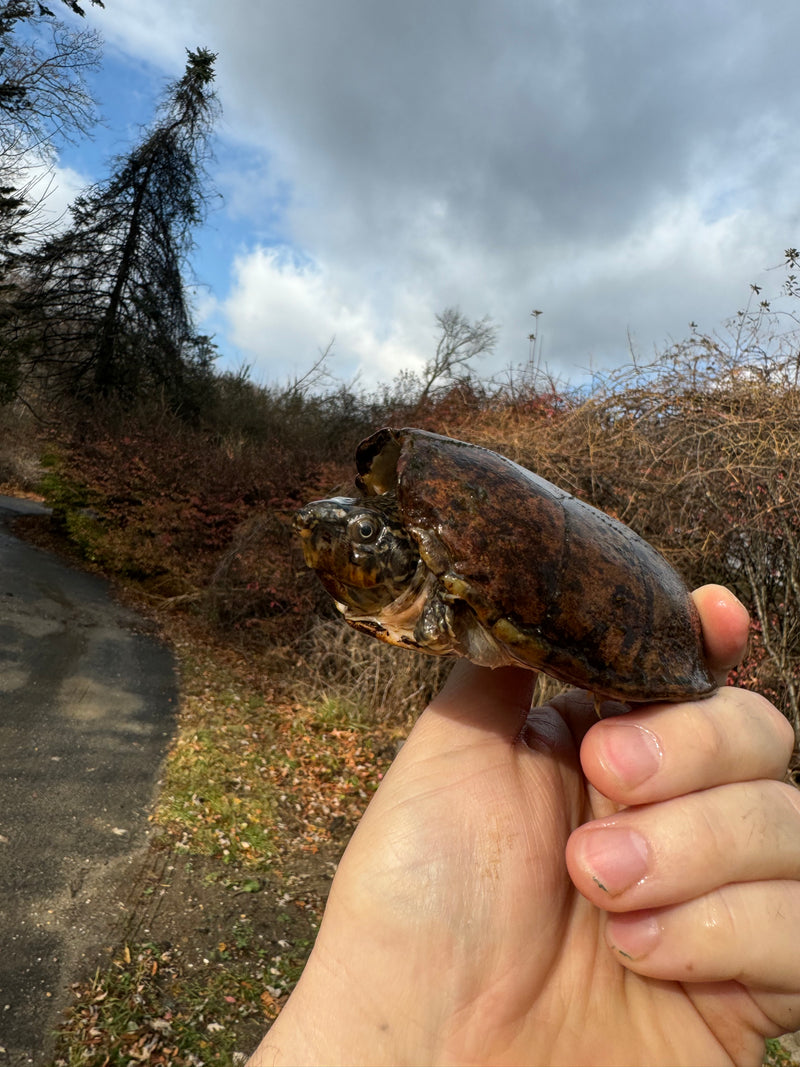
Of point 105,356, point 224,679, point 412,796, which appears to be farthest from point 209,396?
point 412,796

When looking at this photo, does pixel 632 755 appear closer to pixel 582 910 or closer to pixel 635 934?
pixel 635 934

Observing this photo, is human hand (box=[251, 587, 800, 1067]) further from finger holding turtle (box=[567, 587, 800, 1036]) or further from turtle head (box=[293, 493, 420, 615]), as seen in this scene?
turtle head (box=[293, 493, 420, 615])

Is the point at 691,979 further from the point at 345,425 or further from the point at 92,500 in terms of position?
the point at 345,425

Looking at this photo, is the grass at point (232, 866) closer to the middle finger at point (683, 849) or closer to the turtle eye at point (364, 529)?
the middle finger at point (683, 849)

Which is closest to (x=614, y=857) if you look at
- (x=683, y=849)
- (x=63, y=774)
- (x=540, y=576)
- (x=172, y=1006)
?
(x=683, y=849)

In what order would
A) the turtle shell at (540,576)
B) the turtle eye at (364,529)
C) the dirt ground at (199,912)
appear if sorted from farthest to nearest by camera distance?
the dirt ground at (199,912) → the turtle eye at (364,529) → the turtle shell at (540,576)

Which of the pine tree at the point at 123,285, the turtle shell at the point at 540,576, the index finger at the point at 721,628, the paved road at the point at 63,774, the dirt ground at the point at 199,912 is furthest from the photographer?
the pine tree at the point at 123,285

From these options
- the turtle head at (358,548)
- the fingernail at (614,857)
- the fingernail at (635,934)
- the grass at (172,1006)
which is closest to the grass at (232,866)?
the grass at (172,1006)

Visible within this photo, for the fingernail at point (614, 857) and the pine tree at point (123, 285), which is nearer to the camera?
the fingernail at point (614, 857)
